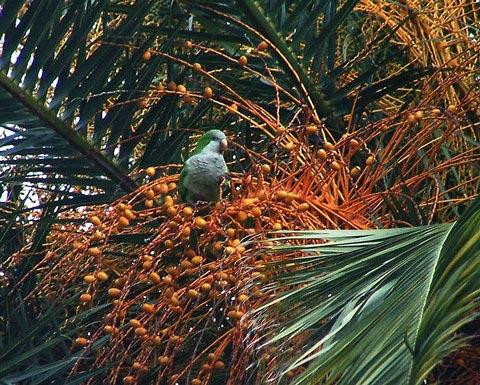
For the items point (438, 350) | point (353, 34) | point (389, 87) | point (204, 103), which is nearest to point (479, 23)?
point (389, 87)

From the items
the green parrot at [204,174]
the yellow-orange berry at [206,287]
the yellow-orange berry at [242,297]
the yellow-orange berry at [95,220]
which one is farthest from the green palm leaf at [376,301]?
the green parrot at [204,174]

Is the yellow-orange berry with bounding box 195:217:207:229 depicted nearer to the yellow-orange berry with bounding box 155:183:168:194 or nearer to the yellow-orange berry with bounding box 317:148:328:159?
the yellow-orange berry with bounding box 155:183:168:194

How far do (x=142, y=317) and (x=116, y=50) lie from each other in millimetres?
902

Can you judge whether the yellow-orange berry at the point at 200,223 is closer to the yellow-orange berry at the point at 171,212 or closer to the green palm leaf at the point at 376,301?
the yellow-orange berry at the point at 171,212

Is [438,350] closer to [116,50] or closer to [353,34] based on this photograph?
[116,50]

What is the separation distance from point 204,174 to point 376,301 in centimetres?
102

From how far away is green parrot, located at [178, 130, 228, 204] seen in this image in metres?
2.80

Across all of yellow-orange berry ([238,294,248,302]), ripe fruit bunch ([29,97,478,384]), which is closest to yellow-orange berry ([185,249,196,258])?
ripe fruit bunch ([29,97,478,384])

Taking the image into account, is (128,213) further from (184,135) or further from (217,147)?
(184,135)

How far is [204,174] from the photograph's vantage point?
9.22 feet

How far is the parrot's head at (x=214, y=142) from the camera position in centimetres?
288

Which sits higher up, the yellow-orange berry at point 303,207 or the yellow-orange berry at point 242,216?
the yellow-orange berry at point 242,216

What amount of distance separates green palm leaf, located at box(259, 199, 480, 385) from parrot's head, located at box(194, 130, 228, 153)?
0.70 metres

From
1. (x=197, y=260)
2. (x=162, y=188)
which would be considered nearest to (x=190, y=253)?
(x=197, y=260)
